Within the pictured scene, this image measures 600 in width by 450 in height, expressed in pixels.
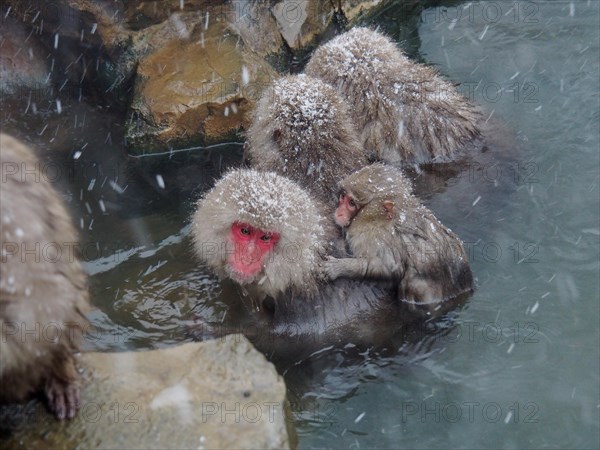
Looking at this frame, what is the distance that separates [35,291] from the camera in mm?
3113

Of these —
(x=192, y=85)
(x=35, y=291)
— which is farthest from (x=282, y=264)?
(x=192, y=85)

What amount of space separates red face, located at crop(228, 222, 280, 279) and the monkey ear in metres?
0.70

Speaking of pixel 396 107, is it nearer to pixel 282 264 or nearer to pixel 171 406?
pixel 282 264

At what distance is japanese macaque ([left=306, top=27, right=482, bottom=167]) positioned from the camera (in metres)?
5.56

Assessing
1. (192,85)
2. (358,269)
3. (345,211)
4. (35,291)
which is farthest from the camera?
(192,85)

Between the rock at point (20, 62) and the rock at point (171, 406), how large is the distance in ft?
11.4

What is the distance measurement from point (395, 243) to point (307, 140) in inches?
33.5

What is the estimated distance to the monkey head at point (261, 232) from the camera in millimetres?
4289

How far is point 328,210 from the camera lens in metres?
Answer: 4.88

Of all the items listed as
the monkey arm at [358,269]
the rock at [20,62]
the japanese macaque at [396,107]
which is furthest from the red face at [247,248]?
the rock at [20,62]

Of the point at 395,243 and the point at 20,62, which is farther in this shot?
the point at 20,62

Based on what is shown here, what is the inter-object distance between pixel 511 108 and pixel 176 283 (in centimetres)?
301

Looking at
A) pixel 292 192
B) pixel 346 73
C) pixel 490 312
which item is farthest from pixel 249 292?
pixel 346 73

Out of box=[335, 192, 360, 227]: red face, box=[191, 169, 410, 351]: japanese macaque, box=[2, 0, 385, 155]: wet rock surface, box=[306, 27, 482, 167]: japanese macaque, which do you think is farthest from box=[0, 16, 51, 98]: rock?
box=[335, 192, 360, 227]: red face
